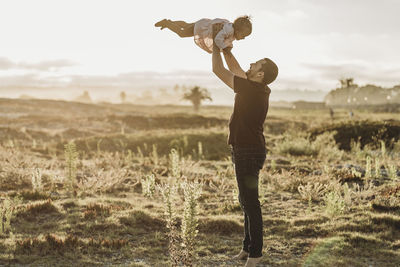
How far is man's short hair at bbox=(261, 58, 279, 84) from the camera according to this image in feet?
14.1

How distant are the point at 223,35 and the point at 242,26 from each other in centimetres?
21

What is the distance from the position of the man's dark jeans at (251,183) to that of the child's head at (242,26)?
4.01 feet

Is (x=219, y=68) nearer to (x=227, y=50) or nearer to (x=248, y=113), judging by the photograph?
(x=227, y=50)

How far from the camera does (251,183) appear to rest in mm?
4418

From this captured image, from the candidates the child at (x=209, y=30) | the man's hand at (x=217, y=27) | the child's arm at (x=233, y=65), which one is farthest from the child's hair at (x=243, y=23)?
the child's arm at (x=233, y=65)

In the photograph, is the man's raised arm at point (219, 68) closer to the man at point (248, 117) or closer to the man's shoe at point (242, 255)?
the man at point (248, 117)

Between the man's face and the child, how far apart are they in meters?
0.35

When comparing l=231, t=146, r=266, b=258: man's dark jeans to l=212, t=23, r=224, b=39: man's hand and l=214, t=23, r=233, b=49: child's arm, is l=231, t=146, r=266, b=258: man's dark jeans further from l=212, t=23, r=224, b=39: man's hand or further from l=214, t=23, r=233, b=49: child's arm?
l=212, t=23, r=224, b=39: man's hand

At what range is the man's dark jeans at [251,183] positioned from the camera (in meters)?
4.36

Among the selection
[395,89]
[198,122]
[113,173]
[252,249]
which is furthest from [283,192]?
[395,89]

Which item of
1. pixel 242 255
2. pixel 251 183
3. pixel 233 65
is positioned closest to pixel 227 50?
pixel 233 65

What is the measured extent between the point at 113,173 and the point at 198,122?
25995mm

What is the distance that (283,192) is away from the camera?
33.8ft

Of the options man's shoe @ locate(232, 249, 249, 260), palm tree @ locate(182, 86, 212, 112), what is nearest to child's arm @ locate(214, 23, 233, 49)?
man's shoe @ locate(232, 249, 249, 260)
